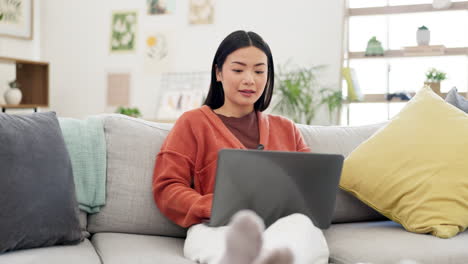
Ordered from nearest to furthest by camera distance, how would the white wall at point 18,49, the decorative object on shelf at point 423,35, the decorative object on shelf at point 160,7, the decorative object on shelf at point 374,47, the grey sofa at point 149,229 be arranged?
1. the grey sofa at point 149,229
2. the decorative object on shelf at point 423,35
3. the decorative object on shelf at point 374,47
4. the white wall at point 18,49
5. the decorative object on shelf at point 160,7

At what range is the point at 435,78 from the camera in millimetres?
4711

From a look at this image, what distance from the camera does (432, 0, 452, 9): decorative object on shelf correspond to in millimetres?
4910

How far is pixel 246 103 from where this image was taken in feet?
6.33

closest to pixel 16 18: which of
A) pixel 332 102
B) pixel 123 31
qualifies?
pixel 123 31

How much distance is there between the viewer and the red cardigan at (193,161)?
64.6 inches

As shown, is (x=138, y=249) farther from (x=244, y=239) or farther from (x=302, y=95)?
(x=302, y=95)

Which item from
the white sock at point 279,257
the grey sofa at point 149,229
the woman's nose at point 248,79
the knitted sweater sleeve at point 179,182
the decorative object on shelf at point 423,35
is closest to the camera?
the white sock at point 279,257

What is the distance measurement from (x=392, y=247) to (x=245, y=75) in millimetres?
718

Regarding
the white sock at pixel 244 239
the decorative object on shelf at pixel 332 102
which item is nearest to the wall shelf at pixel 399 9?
the decorative object on shelf at pixel 332 102

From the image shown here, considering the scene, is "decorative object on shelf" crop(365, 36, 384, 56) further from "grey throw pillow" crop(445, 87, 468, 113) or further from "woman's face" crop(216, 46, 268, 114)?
"woman's face" crop(216, 46, 268, 114)

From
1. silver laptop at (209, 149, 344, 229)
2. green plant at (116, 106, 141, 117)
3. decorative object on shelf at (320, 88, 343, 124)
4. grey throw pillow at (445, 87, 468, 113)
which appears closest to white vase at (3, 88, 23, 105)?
green plant at (116, 106, 141, 117)

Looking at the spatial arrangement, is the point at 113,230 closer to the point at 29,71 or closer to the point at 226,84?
the point at 226,84

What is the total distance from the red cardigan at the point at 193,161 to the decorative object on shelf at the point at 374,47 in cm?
338

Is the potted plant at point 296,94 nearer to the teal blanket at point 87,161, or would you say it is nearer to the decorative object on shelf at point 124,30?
the decorative object on shelf at point 124,30
